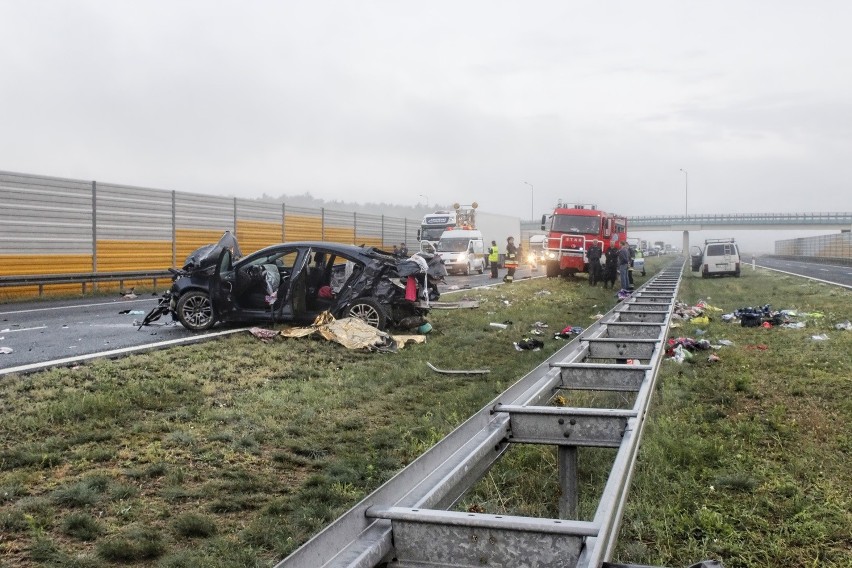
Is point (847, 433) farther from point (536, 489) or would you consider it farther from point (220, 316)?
point (220, 316)

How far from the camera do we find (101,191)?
2241 centimetres

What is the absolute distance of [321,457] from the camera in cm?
581

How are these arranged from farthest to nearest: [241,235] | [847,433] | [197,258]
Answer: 1. [241,235]
2. [197,258]
3. [847,433]

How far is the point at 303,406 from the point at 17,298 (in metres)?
14.4

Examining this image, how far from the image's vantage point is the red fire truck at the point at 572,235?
31.2 meters

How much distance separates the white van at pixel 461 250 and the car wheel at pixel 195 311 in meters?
25.4

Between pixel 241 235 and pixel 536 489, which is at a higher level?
pixel 241 235

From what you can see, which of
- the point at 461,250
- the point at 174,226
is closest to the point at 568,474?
the point at 174,226

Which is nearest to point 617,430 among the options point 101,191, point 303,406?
point 303,406

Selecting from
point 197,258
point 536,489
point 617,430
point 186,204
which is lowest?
point 536,489

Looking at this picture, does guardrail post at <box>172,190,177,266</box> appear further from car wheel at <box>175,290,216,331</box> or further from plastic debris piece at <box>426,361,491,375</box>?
plastic debris piece at <box>426,361,491,375</box>

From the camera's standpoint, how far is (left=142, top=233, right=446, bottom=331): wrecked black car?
39.8 ft

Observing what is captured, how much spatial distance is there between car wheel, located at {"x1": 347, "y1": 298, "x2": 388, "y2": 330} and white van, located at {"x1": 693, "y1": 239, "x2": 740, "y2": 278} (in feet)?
101

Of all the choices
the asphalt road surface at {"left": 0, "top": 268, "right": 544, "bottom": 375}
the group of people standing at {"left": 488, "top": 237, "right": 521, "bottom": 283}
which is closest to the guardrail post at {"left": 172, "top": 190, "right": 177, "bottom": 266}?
the asphalt road surface at {"left": 0, "top": 268, "right": 544, "bottom": 375}
